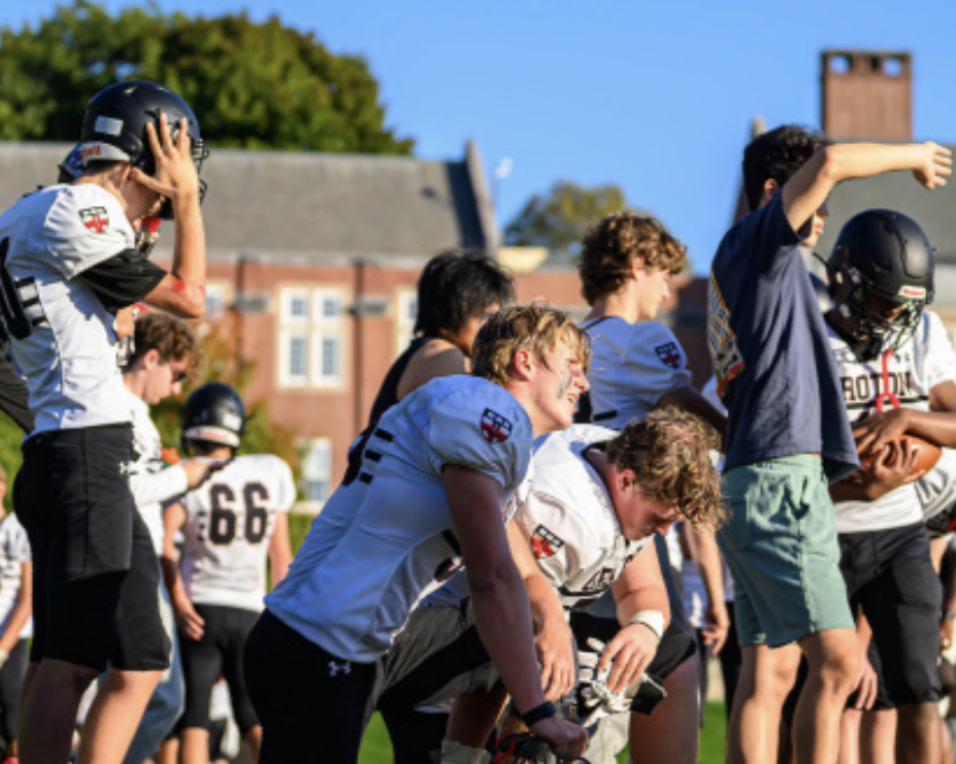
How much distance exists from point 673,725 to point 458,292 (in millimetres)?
1958

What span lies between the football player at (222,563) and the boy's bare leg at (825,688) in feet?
12.7

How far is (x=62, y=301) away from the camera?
5348 mm

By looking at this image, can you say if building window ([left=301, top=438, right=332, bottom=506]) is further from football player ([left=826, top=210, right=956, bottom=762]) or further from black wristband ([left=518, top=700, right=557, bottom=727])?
black wristband ([left=518, top=700, right=557, bottom=727])

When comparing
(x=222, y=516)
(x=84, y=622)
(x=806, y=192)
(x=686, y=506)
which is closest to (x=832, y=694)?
(x=686, y=506)

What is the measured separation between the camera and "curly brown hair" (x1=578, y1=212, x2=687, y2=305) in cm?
689

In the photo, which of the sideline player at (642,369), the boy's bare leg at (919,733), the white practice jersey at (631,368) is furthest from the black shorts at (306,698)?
the boy's bare leg at (919,733)

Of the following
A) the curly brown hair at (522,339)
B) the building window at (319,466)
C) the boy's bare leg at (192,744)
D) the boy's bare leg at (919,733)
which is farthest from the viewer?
the building window at (319,466)

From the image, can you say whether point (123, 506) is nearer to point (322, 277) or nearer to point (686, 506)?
point (686, 506)

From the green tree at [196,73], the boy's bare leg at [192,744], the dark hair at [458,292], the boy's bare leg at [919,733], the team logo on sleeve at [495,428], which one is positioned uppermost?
the green tree at [196,73]

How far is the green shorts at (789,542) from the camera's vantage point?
5699 mm

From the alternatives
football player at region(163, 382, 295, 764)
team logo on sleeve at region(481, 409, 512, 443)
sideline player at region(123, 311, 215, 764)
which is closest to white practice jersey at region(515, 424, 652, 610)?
team logo on sleeve at region(481, 409, 512, 443)

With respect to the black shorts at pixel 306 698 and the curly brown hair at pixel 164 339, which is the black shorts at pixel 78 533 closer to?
the black shorts at pixel 306 698

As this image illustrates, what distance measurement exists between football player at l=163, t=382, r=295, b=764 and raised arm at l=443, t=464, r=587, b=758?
4908mm

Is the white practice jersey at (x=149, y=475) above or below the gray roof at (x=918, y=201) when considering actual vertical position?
below
